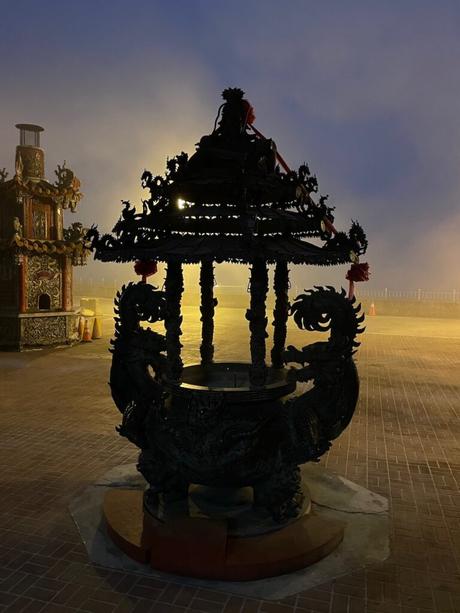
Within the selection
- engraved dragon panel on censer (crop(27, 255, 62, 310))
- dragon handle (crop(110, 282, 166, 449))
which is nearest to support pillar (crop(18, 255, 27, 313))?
engraved dragon panel on censer (crop(27, 255, 62, 310))

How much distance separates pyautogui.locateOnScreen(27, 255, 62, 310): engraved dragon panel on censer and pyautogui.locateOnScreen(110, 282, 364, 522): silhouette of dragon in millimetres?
15516

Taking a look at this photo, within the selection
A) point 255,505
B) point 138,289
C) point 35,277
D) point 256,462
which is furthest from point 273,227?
point 35,277

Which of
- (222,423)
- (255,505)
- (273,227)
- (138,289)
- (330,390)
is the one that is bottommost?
(255,505)

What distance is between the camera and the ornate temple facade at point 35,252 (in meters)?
19.2

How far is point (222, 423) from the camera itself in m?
5.46

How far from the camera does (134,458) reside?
319 inches

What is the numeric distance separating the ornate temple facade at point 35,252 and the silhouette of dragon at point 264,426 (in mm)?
15237

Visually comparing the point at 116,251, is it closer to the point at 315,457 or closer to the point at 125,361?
the point at 125,361

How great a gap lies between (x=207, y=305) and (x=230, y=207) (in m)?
1.87

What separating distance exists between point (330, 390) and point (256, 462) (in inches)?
48.6

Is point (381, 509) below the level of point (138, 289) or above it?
below

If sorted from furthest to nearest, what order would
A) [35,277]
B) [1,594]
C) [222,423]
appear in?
[35,277]
[222,423]
[1,594]

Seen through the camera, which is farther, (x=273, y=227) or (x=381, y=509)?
(x=273, y=227)

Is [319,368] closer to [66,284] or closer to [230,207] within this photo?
[230,207]
